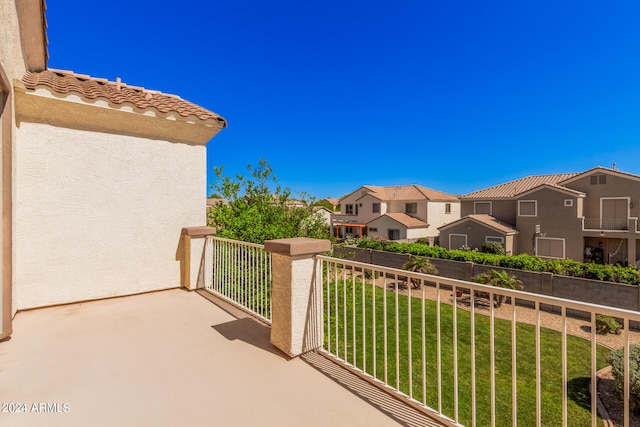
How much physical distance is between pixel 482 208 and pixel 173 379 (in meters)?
24.5

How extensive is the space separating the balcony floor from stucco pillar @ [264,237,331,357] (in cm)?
18

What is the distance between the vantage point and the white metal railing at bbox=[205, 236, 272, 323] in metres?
3.88

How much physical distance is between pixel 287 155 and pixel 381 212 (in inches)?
603

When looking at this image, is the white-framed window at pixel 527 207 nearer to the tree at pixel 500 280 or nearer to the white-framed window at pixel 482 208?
the white-framed window at pixel 482 208

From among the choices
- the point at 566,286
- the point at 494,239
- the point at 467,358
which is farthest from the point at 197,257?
the point at 494,239

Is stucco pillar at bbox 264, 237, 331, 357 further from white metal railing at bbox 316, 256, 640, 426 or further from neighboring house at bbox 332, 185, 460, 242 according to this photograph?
neighboring house at bbox 332, 185, 460, 242

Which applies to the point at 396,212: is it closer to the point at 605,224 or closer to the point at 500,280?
the point at 605,224

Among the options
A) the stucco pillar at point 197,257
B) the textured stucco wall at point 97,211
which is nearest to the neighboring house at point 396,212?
the stucco pillar at point 197,257

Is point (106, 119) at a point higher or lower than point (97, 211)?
higher

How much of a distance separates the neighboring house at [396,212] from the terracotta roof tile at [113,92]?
22186 mm

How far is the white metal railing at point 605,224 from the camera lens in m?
16.6

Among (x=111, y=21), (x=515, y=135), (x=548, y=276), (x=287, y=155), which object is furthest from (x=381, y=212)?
(x=111, y=21)

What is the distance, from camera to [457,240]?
20.8m

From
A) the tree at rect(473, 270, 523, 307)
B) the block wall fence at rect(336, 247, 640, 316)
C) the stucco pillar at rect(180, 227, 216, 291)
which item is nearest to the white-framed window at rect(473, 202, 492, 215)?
the block wall fence at rect(336, 247, 640, 316)
